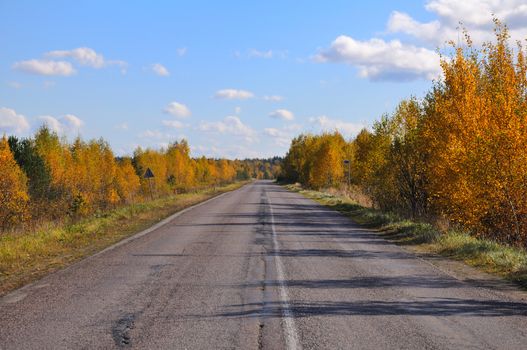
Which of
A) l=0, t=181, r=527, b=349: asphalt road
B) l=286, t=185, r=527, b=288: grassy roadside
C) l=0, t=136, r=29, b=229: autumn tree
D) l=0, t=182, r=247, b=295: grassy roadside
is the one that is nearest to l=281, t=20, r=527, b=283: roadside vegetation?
l=286, t=185, r=527, b=288: grassy roadside

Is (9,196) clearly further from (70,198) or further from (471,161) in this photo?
(471,161)

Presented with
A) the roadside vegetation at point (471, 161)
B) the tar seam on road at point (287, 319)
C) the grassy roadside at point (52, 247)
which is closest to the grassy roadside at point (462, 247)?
the roadside vegetation at point (471, 161)

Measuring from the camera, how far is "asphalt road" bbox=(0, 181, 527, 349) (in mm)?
5715

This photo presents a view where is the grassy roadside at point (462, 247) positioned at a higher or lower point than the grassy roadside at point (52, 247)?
higher

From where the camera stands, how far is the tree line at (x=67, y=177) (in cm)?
3978

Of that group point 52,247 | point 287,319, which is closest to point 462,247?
point 287,319

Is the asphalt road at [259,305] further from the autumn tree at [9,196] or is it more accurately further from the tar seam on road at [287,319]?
the autumn tree at [9,196]

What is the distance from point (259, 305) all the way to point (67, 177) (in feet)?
197

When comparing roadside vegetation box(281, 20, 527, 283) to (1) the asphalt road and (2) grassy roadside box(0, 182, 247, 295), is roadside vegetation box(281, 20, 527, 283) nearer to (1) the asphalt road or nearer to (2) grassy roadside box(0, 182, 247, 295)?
(1) the asphalt road

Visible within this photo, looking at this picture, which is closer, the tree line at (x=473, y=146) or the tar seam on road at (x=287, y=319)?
the tar seam on road at (x=287, y=319)

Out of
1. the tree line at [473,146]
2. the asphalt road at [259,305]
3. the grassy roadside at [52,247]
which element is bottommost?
the grassy roadside at [52,247]

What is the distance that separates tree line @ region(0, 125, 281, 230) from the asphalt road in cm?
1931

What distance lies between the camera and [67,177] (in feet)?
204

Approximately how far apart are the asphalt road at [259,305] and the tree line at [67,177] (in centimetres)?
1931
